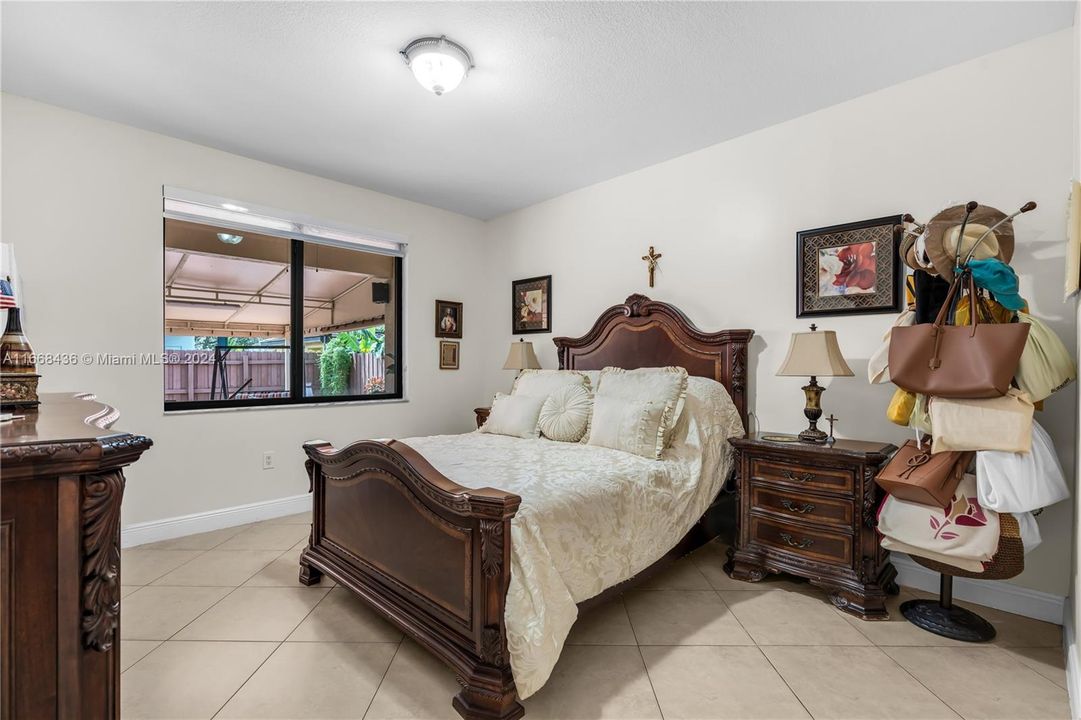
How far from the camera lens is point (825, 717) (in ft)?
5.18

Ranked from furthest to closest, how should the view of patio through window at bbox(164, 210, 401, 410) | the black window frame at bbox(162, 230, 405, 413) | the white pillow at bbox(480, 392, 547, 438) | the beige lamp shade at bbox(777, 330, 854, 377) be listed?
the black window frame at bbox(162, 230, 405, 413) → the view of patio through window at bbox(164, 210, 401, 410) → the white pillow at bbox(480, 392, 547, 438) → the beige lamp shade at bbox(777, 330, 854, 377)

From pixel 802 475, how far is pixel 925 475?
1.78 ft

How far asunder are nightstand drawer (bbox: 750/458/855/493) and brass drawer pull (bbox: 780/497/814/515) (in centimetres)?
9

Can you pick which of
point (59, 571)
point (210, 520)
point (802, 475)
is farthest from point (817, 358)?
point (210, 520)

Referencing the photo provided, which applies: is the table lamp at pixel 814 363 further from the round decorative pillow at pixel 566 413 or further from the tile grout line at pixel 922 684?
the round decorative pillow at pixel 566 413

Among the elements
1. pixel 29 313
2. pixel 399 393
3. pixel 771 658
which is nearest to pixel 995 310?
pixel 771 658

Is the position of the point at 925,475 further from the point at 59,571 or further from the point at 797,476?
the point at 59,571

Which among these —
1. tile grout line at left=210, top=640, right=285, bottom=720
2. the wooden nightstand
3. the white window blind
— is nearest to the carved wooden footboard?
tile grout line at left=210, top=640, right=285, bottom=720

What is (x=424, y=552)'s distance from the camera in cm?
188

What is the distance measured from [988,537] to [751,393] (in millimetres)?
1374

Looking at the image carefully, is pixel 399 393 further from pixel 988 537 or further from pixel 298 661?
pixel 988 537

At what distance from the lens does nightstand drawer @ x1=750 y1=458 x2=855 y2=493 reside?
7.58ft

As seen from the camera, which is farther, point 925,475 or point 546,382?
point 546,382

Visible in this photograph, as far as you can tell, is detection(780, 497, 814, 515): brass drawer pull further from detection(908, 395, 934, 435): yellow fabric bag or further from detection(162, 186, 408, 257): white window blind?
→ detection(162, 186, 408, 257): white window blind
